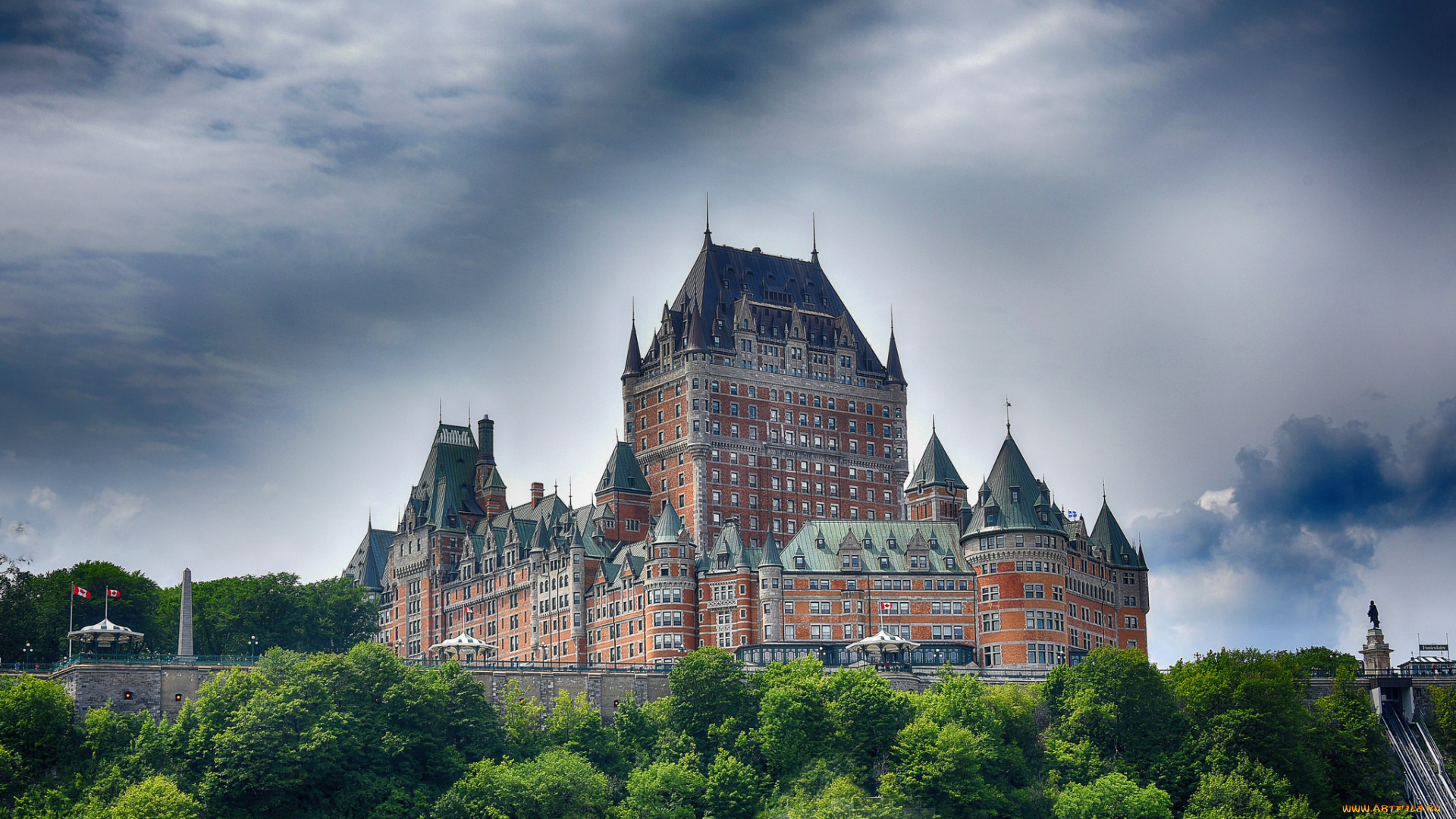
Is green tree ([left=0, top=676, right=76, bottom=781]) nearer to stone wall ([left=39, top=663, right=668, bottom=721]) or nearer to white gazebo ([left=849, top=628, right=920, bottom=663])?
stone wall ([left=39, top=663, right=668, bottom=721])

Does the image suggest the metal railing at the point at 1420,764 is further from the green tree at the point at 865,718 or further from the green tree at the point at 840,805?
the green tree at the point at 840,805

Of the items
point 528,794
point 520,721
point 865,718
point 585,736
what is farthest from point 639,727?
point 865,718

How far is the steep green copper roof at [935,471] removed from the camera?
196m

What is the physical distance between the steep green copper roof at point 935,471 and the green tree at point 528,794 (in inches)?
2262

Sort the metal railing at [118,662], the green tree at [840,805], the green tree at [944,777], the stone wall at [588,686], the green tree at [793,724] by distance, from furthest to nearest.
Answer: the stone wall at [588,686] < the green tree at [793,724] < the metal railing at [118,662] < the green tree at [944,777] < the green tree at [840,805]

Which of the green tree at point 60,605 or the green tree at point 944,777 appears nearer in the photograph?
the green tree at point 944,777

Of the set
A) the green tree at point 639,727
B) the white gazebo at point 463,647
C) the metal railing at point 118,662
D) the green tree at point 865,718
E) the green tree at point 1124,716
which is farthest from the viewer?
the white gazebo at point 463,647

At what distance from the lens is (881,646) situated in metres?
171

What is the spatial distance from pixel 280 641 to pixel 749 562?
41.9m

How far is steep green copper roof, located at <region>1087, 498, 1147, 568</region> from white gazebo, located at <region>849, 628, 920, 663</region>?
26.7 meters

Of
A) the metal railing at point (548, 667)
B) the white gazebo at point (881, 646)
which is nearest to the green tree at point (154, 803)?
the metal railing at point (548, 667)

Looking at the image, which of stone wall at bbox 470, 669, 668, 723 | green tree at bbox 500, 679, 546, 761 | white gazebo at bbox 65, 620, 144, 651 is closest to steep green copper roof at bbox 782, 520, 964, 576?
stone wall at bbox 470, 669, 668, 723

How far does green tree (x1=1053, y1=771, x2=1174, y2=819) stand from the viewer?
149250mm

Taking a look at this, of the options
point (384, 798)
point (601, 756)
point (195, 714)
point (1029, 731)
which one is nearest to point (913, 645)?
point (1029, 731)
